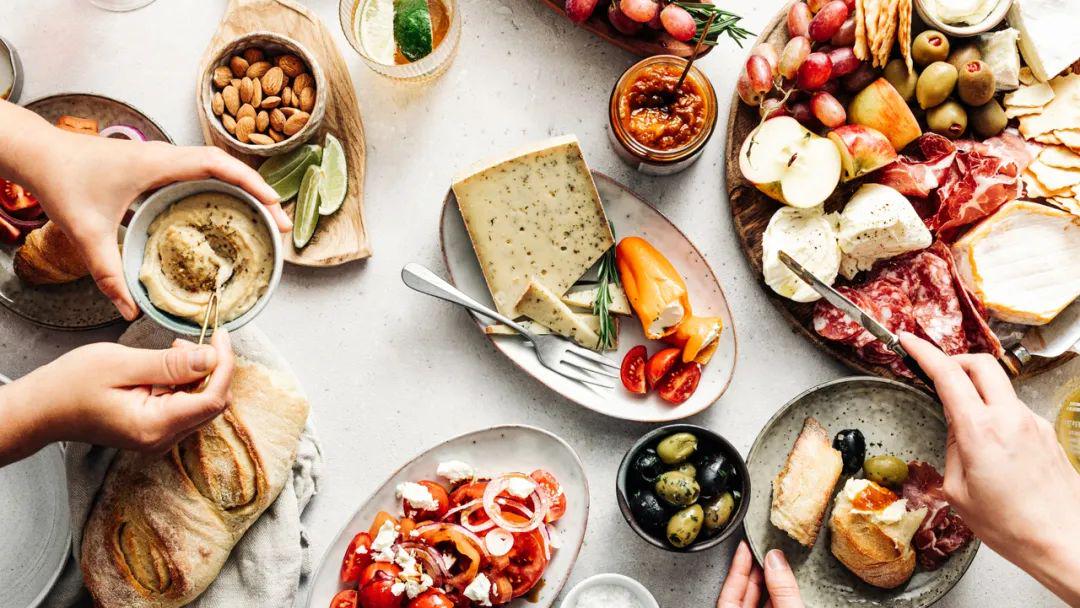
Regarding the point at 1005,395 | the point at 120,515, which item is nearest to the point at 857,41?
the point at 1005,395

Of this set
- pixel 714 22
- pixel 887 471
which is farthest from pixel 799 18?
pixel 887 471

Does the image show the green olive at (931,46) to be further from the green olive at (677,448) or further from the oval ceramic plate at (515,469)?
the oval ceramic plate at (515,469)

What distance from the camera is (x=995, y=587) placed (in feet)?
6.48

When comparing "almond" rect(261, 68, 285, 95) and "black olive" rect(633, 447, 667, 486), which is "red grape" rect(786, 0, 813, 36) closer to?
"black olive" rect(633, 447, 667, 486)

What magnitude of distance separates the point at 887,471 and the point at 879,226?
543mm

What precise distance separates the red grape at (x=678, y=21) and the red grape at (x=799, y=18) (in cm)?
24

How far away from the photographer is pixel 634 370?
190 centimetres

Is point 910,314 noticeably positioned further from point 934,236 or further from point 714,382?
point 714,382

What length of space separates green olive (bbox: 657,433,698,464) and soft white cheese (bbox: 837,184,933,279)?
0.55 metres

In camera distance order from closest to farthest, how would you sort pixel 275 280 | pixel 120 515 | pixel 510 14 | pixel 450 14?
pixel 275 280, pixel 120 515, pixel 450 14, pixel 510 14

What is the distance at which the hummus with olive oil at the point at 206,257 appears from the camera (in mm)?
1491

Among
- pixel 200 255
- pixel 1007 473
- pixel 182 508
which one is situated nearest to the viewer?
pixel 200 255

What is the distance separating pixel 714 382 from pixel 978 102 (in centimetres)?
85

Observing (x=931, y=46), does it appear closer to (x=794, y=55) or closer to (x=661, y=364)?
(x=794, y=55)
